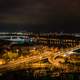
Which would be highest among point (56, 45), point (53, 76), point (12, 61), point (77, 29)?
point (77, 29)

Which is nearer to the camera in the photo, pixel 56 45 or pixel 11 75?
pixel 11 75

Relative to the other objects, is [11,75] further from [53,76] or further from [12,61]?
[53,76]

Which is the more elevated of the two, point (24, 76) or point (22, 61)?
point (22, 61)

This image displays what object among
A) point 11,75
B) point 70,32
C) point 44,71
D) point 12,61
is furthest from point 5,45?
point 70,32

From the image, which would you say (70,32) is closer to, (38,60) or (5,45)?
(38,60)

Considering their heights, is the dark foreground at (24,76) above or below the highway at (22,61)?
below

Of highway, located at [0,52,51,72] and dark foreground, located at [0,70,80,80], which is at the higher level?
highway, located at [0,52,51,72]

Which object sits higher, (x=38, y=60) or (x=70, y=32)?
(x=70, y=32)

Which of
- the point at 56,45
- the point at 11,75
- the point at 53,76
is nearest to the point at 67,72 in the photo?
the point at 53,76

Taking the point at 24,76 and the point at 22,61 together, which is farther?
the point at 22,61
